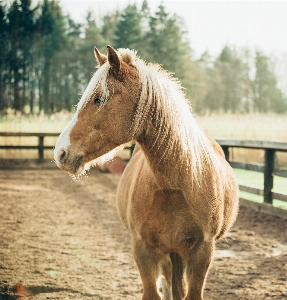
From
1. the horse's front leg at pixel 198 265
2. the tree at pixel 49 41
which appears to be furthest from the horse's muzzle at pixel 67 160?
the tree at pixel 49 41

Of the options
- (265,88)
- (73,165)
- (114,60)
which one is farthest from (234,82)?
(73,165)

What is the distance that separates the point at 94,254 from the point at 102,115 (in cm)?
264

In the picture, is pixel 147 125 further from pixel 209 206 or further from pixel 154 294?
pixel 154 294

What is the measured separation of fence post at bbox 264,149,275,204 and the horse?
4.18m

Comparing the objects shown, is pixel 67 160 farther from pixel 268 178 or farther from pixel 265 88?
pixel 265 88

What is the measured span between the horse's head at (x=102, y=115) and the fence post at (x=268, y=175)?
15.7 ft

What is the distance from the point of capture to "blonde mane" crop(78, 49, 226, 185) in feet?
6.72

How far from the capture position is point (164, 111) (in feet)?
6.86

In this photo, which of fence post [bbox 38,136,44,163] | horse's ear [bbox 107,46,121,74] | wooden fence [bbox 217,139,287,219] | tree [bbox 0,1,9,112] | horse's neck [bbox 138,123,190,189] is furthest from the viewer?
tree [bbox 0,1,9,112]

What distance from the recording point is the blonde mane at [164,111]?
205cm

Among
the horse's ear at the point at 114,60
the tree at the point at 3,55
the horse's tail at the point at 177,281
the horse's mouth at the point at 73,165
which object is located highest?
the tree at the point at 3,55

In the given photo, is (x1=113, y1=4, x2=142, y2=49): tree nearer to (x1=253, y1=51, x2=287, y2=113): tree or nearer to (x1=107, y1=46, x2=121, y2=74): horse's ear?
(x1=253, y1=51, x2=287, y2=113): tree

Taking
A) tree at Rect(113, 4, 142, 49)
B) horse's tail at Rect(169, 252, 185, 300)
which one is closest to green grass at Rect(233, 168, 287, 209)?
horse's tail at Rect(169, 252, 185, 300)

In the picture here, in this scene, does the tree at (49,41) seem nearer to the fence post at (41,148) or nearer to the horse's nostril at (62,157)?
the fence post at (41,148)
